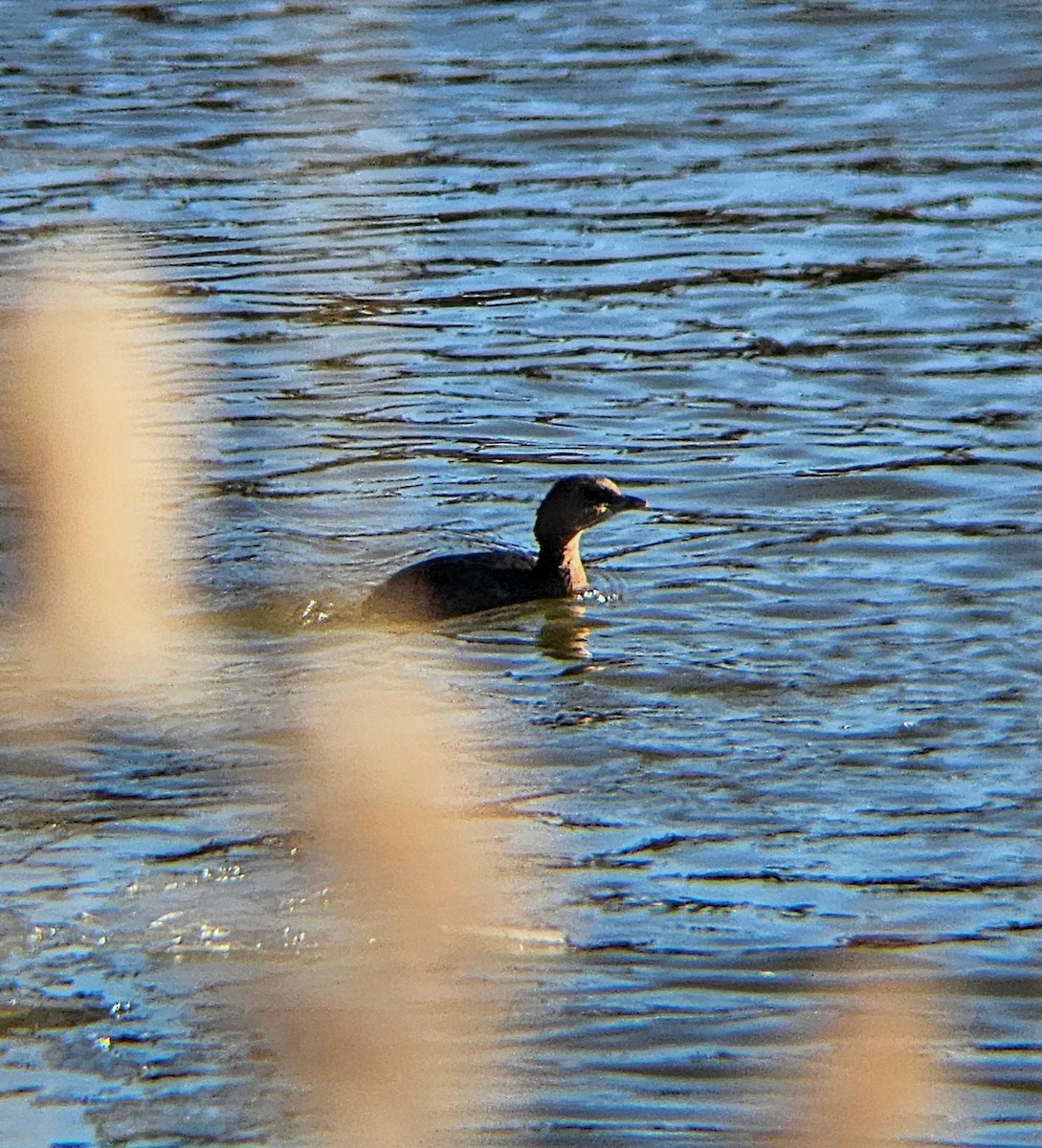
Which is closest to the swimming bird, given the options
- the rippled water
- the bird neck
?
the bird neck

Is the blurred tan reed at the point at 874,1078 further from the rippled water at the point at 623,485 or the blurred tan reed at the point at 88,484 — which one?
the blurred tan reed at the point at 88,484

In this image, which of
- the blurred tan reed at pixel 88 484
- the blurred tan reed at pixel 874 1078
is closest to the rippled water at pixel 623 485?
the blurred tan reed at pixel 874 1078

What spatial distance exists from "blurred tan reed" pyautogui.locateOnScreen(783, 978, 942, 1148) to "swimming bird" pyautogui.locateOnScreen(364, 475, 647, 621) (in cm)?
375

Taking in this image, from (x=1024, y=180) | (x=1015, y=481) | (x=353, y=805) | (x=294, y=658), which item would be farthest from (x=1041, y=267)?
(x=353, y=805)

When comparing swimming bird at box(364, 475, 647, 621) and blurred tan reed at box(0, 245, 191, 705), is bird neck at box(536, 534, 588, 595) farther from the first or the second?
blurred tan reed at box(0, 245, 191, 705)

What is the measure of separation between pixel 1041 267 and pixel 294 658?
6208 millimetres

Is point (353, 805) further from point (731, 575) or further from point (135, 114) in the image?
point (135, 114)

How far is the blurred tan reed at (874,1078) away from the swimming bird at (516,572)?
12.3 ft

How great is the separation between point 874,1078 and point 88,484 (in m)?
6.68

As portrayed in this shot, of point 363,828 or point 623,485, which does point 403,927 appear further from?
point 623,485

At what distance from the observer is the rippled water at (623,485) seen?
264 inches

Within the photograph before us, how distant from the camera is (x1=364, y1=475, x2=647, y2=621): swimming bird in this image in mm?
10133

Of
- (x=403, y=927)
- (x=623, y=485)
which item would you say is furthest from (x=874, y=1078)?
(x=623, y=485)

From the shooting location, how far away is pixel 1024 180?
52.8 feet
